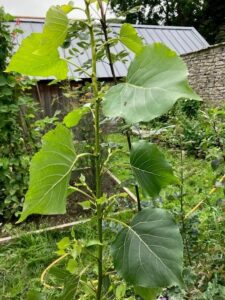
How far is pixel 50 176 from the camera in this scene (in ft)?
2.04

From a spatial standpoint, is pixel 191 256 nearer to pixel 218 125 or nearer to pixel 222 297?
pixel 222 297

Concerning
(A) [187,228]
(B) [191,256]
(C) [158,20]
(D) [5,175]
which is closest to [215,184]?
(A) [187,228]

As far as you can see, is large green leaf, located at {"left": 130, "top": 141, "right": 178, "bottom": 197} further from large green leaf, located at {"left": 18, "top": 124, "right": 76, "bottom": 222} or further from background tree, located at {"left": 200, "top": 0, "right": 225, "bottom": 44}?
background tree, located at {"left": 200, "top": 0, "right": 225, "bottom": 44}

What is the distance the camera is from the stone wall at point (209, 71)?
891 centimetres

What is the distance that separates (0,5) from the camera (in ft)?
11.4

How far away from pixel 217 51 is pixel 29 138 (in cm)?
689

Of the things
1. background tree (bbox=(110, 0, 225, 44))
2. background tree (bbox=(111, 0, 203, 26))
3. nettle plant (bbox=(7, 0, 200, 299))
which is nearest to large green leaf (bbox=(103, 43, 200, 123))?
nettle plant (bbox=(7, 0, 200, 299))

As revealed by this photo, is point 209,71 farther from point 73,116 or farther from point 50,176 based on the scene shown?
point 50,176

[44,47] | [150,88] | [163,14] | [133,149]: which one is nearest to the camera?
[150,88]

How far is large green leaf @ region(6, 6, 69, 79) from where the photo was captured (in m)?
0.59

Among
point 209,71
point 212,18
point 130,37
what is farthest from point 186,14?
point 130,37

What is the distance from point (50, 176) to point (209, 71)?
9.46 m

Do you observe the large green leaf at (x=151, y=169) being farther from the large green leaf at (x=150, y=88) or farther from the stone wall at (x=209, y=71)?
the stone wall at (x=209, y=71)

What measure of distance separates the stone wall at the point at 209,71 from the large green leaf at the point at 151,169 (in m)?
8.79
